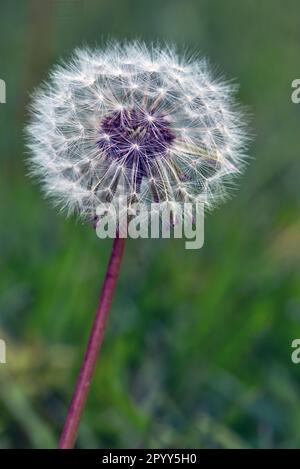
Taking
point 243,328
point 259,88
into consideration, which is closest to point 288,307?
point 243,328

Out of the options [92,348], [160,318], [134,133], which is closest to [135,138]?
[134,133]

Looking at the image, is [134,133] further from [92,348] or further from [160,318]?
[160,318]

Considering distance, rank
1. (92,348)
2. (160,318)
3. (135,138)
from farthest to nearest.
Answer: (160,318), (135,138), (92,348)

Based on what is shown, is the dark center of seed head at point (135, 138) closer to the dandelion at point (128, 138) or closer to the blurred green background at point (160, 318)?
the dandelion at point (128, 138)

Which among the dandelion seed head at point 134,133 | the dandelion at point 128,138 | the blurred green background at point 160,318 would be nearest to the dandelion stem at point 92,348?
the dandelion at point 128,138

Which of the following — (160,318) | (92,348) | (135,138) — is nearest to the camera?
(92,348)

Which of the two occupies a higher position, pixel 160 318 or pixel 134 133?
pixel 134 133
